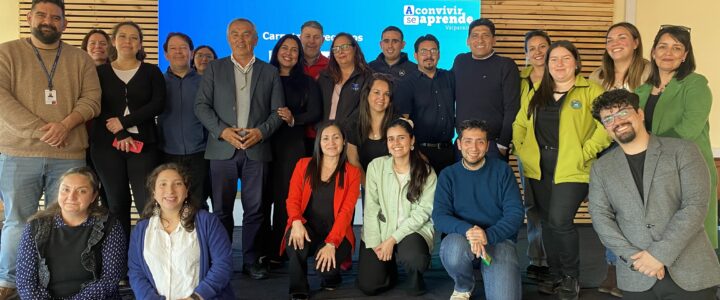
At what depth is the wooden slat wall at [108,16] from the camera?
20.4 feet

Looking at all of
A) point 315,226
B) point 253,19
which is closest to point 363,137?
point 315,226

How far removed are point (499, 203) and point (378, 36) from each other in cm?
320

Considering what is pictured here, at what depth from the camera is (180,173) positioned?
3.18 metres

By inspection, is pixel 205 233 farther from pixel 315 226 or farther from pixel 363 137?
pixel 363 137

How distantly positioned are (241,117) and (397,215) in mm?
1256

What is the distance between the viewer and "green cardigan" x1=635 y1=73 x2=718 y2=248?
10.8ft

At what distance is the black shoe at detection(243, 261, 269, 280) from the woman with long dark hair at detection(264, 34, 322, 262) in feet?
0.81

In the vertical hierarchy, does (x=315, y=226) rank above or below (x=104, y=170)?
below

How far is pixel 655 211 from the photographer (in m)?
2.77

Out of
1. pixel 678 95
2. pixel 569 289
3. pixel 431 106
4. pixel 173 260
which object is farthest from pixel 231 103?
pixel 678 95

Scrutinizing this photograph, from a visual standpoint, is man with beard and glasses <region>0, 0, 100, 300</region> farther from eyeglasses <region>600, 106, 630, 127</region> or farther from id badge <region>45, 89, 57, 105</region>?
eyeglasses <region>600, 106, 630, 127</region>

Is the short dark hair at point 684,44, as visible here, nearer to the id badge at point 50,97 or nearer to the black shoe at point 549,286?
the black shoe at point 549,286

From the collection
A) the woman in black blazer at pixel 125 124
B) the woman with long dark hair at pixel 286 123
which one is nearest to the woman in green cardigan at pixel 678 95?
the woman with long dark hair at pixel 286 123

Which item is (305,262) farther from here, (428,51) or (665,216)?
(665,216)
